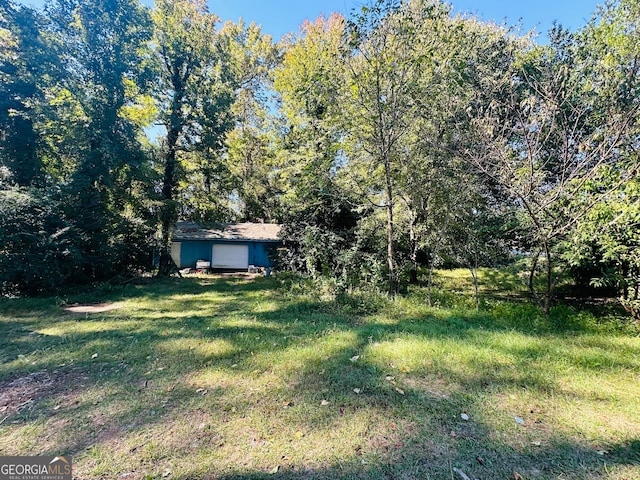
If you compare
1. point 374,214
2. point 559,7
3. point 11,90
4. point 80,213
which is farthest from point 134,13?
point 559,7

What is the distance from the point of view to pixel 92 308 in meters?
7.29

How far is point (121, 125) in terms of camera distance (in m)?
10.6

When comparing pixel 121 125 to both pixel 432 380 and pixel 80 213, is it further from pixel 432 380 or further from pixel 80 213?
pixel 432 380

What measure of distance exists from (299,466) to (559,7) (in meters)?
11.5

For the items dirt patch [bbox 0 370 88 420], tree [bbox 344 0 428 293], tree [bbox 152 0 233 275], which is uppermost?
tree [bbox 152 0 233 275]

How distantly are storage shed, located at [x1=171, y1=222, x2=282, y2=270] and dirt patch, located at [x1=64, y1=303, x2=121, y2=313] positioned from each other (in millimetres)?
10745

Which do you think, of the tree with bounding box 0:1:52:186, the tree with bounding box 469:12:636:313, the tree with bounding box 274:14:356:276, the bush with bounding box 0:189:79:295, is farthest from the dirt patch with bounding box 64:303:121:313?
the tree with bounding box 469:12:636:313

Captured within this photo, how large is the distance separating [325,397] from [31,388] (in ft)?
10.3

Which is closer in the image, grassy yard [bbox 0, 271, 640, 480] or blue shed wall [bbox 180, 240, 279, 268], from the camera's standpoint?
grassy yard [bbox 0, 271, 640, 480]

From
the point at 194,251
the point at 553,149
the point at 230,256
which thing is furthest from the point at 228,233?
the point at 553,149

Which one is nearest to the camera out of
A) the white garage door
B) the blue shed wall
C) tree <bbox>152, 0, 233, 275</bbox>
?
tree <bbox>152, 0, 233, 275</bbox>

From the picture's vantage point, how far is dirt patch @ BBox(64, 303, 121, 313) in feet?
22.9

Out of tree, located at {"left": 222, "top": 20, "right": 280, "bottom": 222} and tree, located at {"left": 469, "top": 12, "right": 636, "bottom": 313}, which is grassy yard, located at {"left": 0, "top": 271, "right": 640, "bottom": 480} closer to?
tree, located at {"left": 469, "top": 12, "right": 636, "bottom": 313}

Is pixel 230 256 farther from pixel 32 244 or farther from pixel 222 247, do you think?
pixel 32 244
